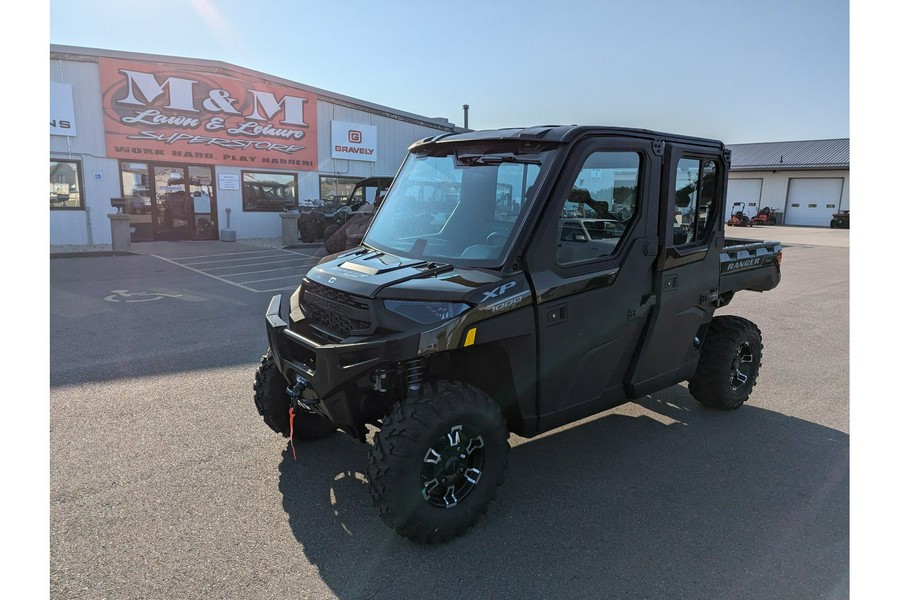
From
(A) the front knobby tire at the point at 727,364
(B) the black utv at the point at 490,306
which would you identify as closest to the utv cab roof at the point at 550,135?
(B) the black utv at the point at 490,306

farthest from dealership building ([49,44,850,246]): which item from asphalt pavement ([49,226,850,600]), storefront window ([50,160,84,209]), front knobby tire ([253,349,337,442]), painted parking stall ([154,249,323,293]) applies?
front knobby tire ([253,349,337,442])

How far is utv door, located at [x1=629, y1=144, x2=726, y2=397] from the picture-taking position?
151 inches

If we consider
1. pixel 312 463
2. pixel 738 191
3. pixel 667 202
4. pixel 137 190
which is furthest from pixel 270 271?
pixel 738 191

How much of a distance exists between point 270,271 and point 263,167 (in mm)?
8983

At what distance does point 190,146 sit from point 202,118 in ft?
3.32

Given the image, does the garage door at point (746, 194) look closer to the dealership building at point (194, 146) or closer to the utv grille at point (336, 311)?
the dealership building at point (194, 146)

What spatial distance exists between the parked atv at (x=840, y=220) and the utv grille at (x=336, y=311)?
3945 cm

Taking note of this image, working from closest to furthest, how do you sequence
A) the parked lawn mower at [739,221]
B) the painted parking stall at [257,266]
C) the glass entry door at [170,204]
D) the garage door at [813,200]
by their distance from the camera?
1. the painted parking stall at [257,266]
2. the glass entry door at [170,204]
3. the parked lawn mower at [739,221]
4. the garage door at [813,200]

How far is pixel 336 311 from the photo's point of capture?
126 inches

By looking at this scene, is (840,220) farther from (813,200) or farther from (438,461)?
(438,461)

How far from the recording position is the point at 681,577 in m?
2.79

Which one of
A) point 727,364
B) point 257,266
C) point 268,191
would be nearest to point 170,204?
point 268,191

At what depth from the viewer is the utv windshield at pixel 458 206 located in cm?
329

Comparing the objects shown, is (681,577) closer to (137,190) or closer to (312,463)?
(312,463)
